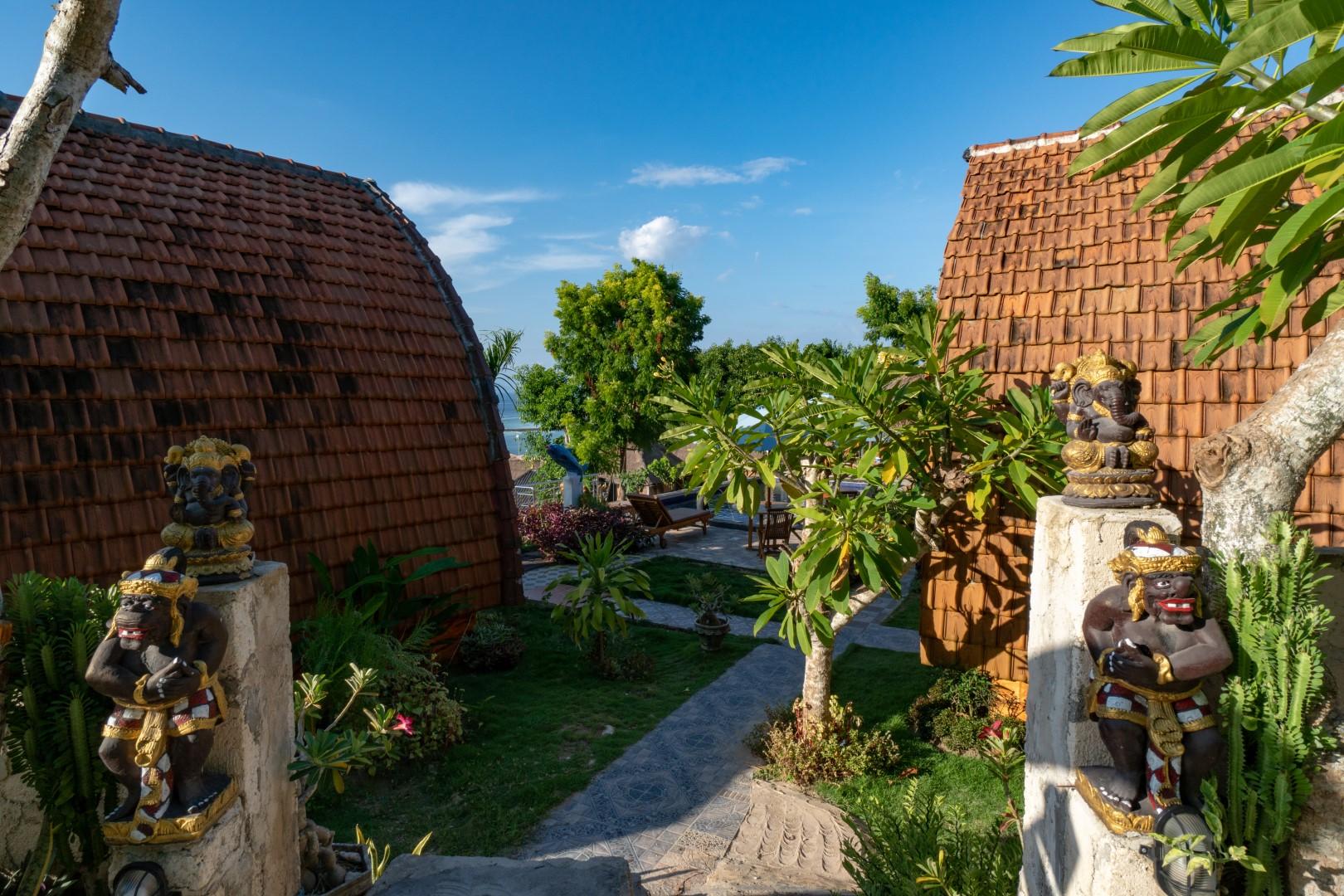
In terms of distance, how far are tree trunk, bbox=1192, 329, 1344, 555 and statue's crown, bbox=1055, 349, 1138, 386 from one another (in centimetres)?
45

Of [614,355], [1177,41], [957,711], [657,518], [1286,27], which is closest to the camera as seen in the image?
[1286,27]

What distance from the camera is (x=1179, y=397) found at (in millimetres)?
5484

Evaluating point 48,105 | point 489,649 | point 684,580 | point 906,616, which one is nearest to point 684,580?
point 684,580

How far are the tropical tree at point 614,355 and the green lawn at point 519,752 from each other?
11.4 m

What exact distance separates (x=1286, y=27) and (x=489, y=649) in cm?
780

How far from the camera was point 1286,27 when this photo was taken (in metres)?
2.21

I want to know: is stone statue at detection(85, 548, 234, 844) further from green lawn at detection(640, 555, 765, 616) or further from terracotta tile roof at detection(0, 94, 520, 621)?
green lawn at detection(640, 555, 765, 616)

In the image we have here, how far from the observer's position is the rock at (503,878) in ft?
11.3

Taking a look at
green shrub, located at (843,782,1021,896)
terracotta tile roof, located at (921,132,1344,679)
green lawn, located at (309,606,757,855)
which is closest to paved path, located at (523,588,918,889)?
green lawn, located at (309,606,757,855)

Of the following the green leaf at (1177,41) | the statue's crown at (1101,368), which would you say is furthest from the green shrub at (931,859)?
the green leaf at (1177,41)

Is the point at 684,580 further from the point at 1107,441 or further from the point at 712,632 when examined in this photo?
the point at 1107,441

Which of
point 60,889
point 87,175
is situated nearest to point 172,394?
point 87,175

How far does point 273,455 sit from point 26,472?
1601 mm

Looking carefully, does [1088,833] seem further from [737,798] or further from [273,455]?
[273,455]
